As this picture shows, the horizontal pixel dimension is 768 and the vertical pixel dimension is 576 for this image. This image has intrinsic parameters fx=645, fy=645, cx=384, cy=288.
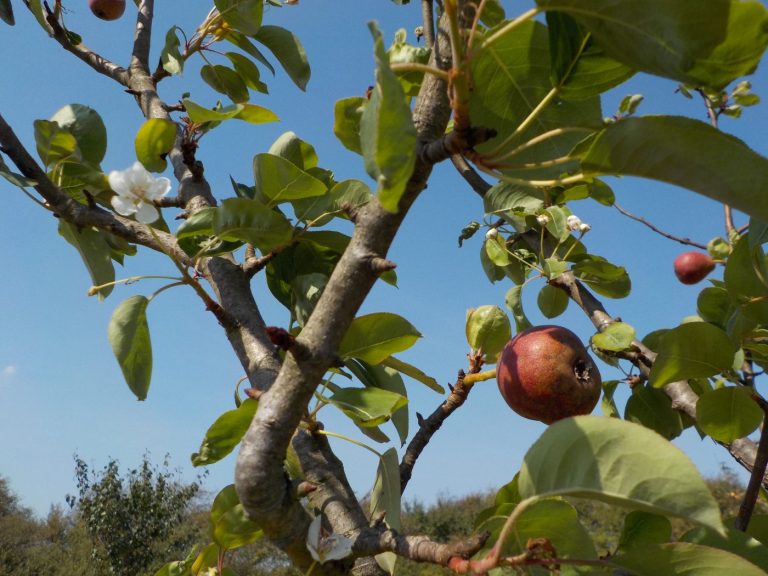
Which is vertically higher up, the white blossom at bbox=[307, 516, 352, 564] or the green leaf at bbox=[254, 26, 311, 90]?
the green leaf at bbox=[254, 26, 311, 90]

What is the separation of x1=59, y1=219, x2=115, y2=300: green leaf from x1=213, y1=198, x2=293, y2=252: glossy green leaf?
0.35 m

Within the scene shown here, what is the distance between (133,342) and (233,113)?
37 centimetres

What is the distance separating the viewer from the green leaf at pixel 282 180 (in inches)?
35.8

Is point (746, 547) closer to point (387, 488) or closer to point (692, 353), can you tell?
point (692, 353)

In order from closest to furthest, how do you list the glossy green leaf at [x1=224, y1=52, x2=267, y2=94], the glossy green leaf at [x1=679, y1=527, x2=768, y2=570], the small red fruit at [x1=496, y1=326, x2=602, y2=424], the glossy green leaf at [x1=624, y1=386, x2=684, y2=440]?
the glossy green leaf at [x1=679, y1=527, x2=768, y2=570] → the small red fruit at [x1=496, y1=326, x2=602, y2=424] → the glossy green leaf at [x1=624, y1=386, x2=684, y2=440] → the glossy green leaf at [x1=224, y1=52, x2=267, y2=94]

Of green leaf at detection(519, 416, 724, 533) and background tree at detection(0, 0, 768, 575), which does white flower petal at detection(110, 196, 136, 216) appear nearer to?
background tree at detection(0, 0, 768, 575)

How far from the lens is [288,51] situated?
1.61 metres

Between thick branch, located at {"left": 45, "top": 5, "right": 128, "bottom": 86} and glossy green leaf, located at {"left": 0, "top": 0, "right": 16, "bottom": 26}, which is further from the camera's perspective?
thick branch, located at {"left": 45, "top": 5, "right": 128, "bottom": 86}

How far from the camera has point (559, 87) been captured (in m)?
0.68

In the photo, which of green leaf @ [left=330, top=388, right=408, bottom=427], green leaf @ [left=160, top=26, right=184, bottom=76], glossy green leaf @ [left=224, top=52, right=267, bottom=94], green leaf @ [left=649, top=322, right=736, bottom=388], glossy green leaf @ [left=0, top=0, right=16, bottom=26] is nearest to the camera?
green leaf @ [left=330, top=388, right=408, bottom=427]

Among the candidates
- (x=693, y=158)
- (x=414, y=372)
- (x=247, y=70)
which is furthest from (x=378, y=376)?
(x=247, y=70)

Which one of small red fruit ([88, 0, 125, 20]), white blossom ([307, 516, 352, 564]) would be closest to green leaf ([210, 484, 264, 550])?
white blossom ([307, 516, 352, 564])

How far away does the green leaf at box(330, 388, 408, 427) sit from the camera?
82cm

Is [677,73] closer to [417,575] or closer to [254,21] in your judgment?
[254,21]
